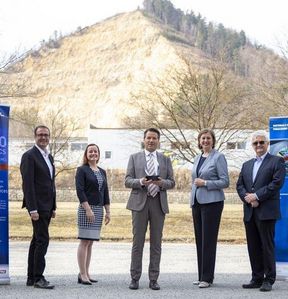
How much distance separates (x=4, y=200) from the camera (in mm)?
9273

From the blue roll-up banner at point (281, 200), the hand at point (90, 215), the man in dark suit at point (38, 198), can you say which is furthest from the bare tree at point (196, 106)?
the man in dark suit at point (38, 198)

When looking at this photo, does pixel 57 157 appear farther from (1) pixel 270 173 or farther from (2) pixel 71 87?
(2) pixel 71 87

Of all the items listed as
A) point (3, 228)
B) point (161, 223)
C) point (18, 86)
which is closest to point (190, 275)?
point (161, 223)

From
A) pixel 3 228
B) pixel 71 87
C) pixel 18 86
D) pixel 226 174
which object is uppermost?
pixel 71 87

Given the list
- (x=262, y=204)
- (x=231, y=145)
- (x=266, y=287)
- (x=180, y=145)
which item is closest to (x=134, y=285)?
(x=266, y=287)

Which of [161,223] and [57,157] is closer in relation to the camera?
[161,223]

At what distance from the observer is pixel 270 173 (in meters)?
9.07

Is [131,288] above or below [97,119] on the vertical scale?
below

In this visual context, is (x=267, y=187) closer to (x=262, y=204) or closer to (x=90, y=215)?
(x=262, y=204)

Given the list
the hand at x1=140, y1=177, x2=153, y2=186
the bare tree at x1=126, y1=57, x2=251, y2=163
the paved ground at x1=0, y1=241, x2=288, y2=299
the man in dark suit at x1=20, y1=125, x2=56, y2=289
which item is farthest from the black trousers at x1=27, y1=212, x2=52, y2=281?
the bare tree at x1=126, y1=57, x2=251, y2=163

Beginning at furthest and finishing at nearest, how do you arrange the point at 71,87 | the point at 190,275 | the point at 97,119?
1. the point at 71,87
2. the point at 97,119
3. the point at 190,275

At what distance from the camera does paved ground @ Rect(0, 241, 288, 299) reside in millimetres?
8461

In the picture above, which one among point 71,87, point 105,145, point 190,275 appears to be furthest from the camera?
point 71,87

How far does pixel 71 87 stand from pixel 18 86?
141m
